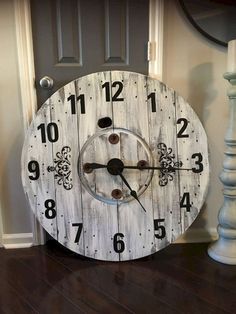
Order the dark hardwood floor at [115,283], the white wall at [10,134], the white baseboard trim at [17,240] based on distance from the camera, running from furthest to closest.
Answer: the white baseboard trim at [17,240] → the white wall at [10,134] → the dark hardwood floor at [115,283]

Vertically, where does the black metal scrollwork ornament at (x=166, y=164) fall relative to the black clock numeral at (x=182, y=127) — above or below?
below

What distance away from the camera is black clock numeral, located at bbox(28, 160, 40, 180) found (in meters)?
1.47

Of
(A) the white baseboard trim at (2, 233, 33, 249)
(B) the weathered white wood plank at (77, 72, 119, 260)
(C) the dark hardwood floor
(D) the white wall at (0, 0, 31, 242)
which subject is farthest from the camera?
(A) the white baseboard trim at (2, 233, 33, 249)

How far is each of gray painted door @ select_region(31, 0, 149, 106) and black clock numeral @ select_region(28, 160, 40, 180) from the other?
0.37 metres

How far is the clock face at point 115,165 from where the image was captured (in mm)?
1437

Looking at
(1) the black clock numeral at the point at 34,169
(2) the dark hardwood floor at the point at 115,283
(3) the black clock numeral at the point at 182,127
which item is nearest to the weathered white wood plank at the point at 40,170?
(1) the black clock numeral at the point at 34,169

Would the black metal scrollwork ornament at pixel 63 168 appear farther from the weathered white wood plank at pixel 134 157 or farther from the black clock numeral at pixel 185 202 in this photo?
the black clock numeral at pixel 185 202

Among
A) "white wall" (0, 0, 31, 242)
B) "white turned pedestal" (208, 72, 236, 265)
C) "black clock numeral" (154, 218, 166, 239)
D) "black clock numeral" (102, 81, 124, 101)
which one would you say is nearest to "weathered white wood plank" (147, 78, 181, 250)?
"black clock numeral" (154, 218, 166, 239)

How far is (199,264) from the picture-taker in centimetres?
153

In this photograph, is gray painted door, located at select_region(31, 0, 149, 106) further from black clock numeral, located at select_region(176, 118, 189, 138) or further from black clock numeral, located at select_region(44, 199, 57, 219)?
black clock numeral, located at select_region(44, 199, 57, 219)

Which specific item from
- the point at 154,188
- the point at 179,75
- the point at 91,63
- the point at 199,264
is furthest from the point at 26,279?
the point at 179,75

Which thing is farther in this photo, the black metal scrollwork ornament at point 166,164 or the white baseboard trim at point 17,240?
the white baseboard trim at point 17,240

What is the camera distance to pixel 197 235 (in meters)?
1.76

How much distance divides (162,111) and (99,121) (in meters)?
0.30
